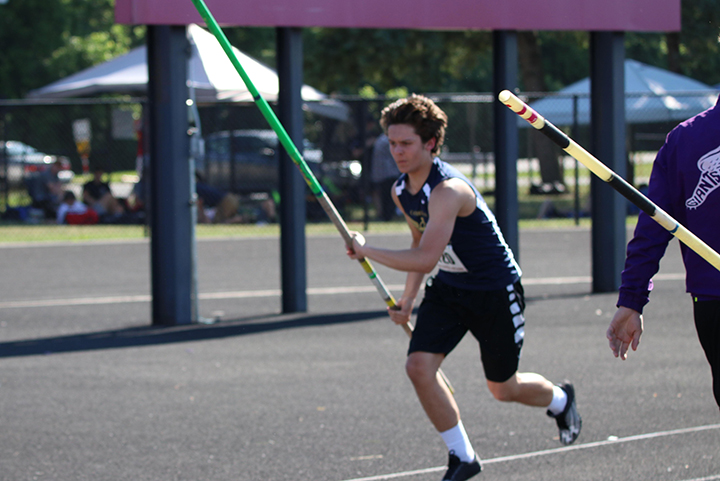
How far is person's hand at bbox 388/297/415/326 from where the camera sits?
472 centimetres

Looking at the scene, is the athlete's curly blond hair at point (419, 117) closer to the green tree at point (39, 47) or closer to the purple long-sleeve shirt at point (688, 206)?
the purple long-sleeve shirt at point (688, 206)

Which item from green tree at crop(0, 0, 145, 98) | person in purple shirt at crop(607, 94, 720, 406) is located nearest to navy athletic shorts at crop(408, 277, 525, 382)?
person in purple shirt at crop(607, 94, 720, 406)

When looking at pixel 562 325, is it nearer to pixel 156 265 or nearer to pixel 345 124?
pixel 156 265

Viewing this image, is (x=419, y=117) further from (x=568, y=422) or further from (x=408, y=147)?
(x=568, y=422)

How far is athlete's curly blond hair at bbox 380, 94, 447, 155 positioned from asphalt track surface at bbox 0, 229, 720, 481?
1715 mm

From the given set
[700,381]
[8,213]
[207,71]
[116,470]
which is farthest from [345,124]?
[116,470]

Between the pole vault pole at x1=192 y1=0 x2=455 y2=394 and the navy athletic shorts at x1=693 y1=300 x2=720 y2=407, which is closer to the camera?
the navy athletic shorts at x1=693 y1=300 x2=720 y2=407

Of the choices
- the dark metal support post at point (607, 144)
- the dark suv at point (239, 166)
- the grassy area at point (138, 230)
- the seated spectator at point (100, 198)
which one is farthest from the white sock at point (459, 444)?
the seated spectator at point (100, 198)

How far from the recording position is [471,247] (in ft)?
15.6

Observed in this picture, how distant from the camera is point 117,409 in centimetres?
627

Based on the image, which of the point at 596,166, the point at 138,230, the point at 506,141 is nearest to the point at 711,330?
the point at 596,166

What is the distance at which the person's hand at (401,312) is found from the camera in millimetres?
4723

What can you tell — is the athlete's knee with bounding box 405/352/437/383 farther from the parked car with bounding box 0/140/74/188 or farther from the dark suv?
the parked car with bounding box 0/140/74/188

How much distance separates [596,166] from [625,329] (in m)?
0.85
